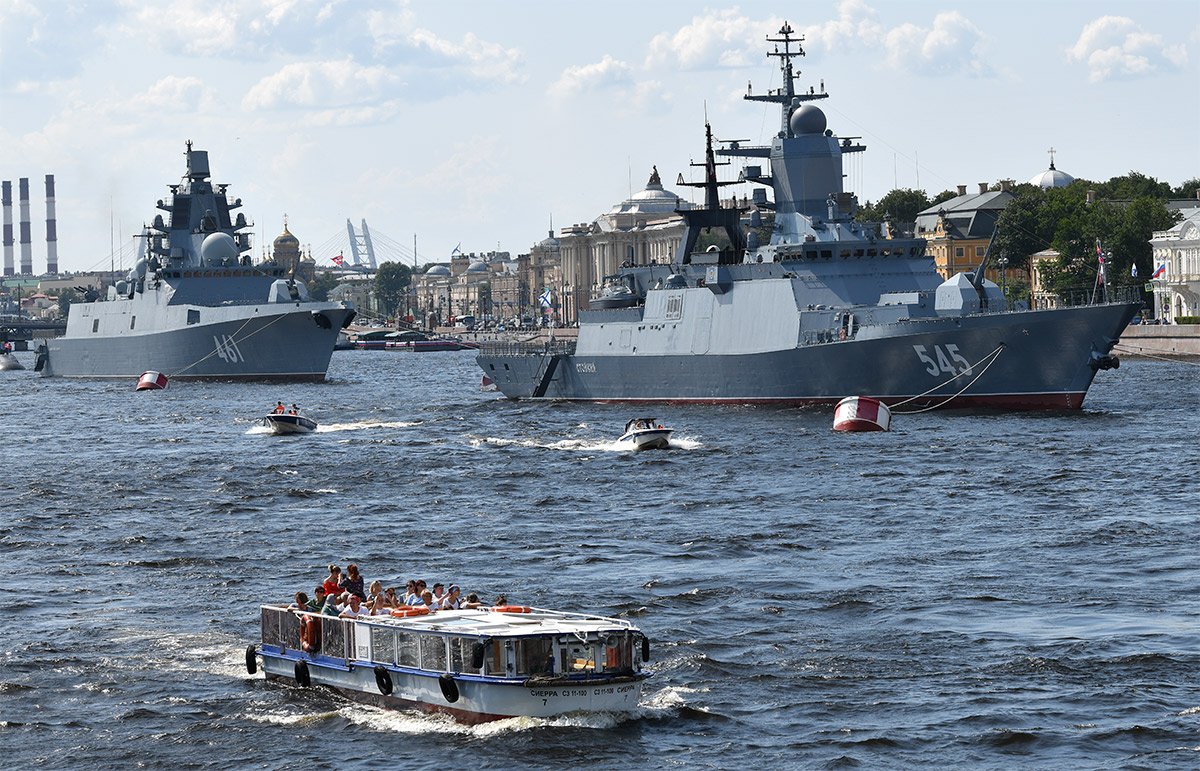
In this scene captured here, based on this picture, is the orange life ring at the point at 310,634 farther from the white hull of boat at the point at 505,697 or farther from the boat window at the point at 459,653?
the boat window at the point at 459,653

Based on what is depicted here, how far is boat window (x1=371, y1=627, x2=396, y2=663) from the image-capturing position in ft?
85.0

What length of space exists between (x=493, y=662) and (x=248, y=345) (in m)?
86.1

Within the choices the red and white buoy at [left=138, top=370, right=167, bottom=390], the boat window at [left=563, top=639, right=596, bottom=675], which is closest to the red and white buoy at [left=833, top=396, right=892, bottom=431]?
the boat window at [left=563, top=639, right=596, bottom=675]

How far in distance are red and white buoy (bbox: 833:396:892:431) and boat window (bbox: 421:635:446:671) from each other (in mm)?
37575

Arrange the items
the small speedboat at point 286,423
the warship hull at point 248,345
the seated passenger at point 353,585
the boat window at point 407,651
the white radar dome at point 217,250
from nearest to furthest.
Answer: the boat window at point 407,651 → the seated passenger at point 353,585 → the small speedboat at point 286,423 → the warship hull at point 248,345 → the white radar dome at point 217,250

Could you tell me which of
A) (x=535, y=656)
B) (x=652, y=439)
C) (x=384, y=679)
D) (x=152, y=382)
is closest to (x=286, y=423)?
(x=652, y=439)

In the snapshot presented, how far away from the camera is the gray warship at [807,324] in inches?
2501

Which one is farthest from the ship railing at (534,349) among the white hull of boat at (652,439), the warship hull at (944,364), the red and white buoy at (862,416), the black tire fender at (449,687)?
the black tire fender at (449,687)

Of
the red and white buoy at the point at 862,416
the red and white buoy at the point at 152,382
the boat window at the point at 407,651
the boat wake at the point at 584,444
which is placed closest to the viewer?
the boat window at the point at 407,651

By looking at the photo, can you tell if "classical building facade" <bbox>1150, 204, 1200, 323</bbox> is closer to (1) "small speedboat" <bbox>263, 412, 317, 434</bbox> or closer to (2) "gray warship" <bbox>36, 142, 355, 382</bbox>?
(2) "gray warship" <bbox>36, 142, 355, 382</bbox>

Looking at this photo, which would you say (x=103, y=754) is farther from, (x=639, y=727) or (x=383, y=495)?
(x=383, y=495)

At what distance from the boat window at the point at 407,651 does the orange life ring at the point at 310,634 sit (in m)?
2.27

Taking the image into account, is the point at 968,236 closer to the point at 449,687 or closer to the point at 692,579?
the point at 692,579

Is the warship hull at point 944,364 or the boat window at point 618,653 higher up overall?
the warship hull at point 944,364
